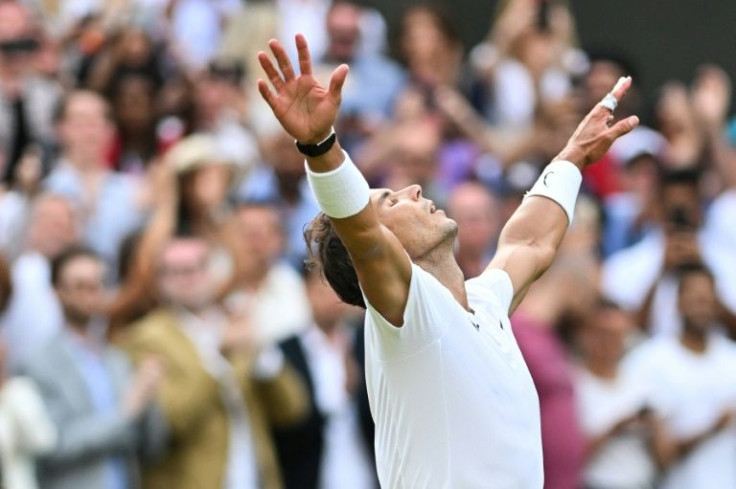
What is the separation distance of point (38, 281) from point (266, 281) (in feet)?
4.40

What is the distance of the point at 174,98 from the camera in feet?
35.5

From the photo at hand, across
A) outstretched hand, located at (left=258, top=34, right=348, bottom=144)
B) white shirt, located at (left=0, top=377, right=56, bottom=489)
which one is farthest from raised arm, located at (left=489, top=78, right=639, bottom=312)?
white shirt, located at (left=0, top=377, right=56, bottom=489)

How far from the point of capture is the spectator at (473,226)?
→ 370 inches

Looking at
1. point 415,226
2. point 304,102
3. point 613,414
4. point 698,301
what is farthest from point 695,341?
point 304,102

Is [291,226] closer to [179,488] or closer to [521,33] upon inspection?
[179,488]

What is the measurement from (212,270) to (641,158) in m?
3.64

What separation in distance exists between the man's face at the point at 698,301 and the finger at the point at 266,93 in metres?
5.18

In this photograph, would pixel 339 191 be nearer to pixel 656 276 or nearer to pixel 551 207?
pixel 551 207

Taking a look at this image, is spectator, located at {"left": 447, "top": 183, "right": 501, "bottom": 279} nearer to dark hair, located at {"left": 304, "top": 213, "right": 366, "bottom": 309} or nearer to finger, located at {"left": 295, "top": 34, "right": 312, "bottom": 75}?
dark hair, located at {"left": 304, "top": 213, "right": 366, "bottom": 309}

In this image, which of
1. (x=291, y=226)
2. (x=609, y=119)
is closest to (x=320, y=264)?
(x=609, y=119)

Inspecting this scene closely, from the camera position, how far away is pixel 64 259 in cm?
834

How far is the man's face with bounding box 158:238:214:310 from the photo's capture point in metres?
8.70

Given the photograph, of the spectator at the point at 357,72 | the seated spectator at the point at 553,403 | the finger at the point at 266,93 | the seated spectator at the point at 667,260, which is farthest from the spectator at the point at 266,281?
the finger at the point at 266,93

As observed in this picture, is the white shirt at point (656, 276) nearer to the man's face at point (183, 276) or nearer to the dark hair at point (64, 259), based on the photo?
the man's face at point (183, 276)
